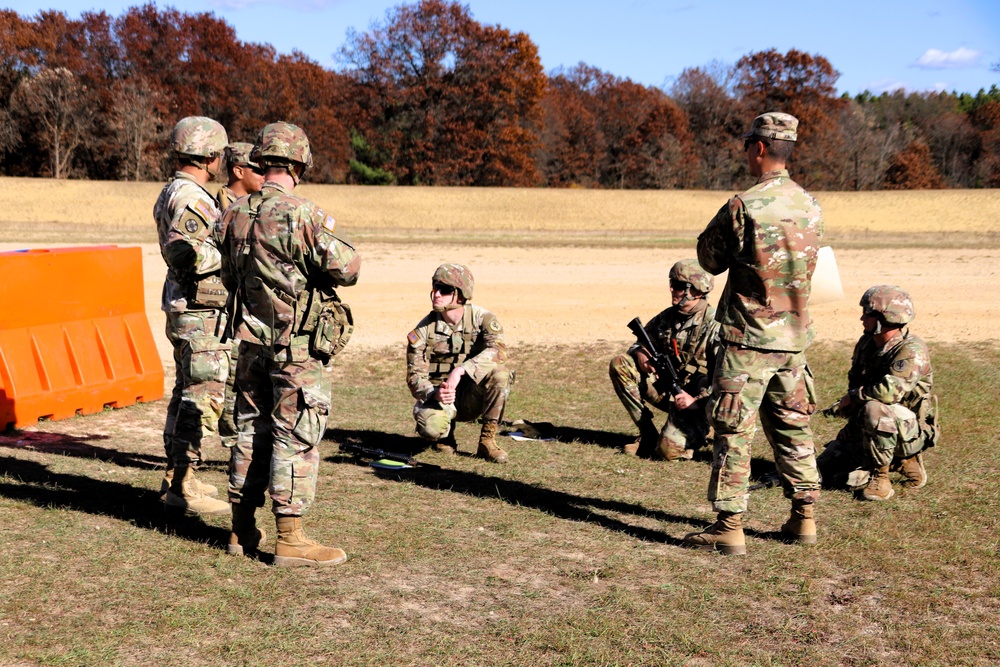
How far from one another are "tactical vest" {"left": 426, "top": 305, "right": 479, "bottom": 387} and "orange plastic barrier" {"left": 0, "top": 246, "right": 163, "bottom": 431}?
331 centimetres

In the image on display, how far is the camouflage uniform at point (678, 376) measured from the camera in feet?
26.6

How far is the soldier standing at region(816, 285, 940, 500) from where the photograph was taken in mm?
6930

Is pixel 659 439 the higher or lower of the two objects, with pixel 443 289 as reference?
lower

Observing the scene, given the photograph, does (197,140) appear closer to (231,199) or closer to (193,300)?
(231,199)

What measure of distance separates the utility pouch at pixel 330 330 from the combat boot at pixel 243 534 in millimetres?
1029

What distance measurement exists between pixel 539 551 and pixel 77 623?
250 cm

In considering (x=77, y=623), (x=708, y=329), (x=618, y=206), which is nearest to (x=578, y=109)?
(x=618, y=206)

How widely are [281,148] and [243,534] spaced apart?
7.09 feet

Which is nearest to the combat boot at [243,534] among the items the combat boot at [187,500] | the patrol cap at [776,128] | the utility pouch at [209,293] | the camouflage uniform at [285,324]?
the camouflage uniform at [285,324]

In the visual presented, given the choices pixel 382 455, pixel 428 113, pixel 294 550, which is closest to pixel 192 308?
pixel 294 550

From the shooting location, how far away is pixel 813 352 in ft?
41.5

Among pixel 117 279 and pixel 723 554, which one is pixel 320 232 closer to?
pixel 723 554

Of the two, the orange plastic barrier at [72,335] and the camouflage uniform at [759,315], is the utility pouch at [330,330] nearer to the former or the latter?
the camouflage uniform at [759,315]

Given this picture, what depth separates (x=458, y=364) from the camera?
27.5 ft
